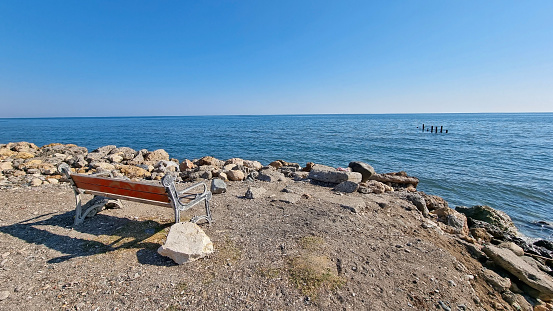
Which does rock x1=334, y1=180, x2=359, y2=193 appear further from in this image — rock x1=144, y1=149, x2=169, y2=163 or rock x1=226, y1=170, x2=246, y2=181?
rock x1=144, y1=149, x2=169, y2=163

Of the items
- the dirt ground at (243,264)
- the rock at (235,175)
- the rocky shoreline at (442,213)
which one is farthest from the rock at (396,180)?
the rock at (235,175)

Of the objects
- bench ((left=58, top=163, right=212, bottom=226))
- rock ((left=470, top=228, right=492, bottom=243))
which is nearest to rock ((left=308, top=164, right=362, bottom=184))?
rock ((left=470, top=228, right=492, bottom=243))

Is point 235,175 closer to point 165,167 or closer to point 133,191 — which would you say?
point 133,191

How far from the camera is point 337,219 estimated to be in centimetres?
530

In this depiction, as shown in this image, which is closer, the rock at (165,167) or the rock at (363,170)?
the rock at (363,170)

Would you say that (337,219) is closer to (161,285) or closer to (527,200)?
(161,285)

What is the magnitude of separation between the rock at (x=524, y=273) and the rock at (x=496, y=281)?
16.7 inches

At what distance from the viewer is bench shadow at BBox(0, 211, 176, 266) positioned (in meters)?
3.93

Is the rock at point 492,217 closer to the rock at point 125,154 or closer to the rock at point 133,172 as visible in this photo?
the rock at point 133,172

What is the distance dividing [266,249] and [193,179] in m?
6.13

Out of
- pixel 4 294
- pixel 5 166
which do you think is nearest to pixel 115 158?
pixel 5 166

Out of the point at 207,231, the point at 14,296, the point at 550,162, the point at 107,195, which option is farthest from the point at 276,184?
the point at 550,162

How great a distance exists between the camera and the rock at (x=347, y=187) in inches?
306

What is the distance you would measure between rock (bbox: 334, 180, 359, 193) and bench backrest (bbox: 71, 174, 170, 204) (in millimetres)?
5379
